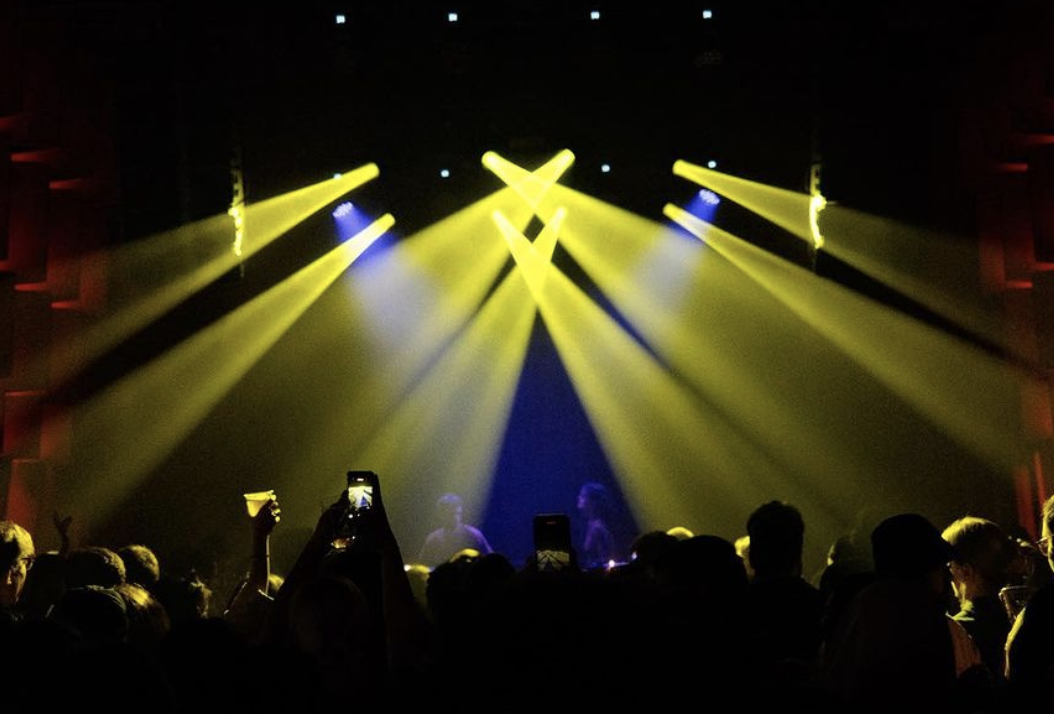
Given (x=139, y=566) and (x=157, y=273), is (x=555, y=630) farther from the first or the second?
(x=157, y=273)

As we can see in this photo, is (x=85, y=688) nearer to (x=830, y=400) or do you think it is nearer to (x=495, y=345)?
(x=830, y=400)

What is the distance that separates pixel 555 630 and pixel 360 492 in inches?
108

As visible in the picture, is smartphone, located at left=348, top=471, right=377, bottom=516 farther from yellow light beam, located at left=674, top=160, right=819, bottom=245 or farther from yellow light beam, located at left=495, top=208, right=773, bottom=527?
yellow light beam, located at left=495, top=208, right=773, bottom=527

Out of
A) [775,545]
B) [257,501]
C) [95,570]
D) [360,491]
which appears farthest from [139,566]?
[775,545]

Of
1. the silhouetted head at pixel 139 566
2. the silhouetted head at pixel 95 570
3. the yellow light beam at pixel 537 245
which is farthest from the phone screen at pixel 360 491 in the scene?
the yellow light beam at pixel 537 245

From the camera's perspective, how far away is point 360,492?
3910 millimetres

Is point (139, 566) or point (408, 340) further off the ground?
point (408, 340)

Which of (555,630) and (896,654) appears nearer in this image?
(555,630)

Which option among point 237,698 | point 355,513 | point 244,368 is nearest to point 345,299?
point 244,368

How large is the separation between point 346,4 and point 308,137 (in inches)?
61.2

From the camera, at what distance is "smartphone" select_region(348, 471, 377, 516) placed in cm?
385

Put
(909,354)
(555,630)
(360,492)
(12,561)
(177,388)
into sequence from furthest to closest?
1. (177,388)
2. (909,354)
3. (12,561)
4. (360,492)
5. (555,630)

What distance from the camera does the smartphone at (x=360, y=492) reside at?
3852 millimetres

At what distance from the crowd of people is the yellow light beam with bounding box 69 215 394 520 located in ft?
19.8
